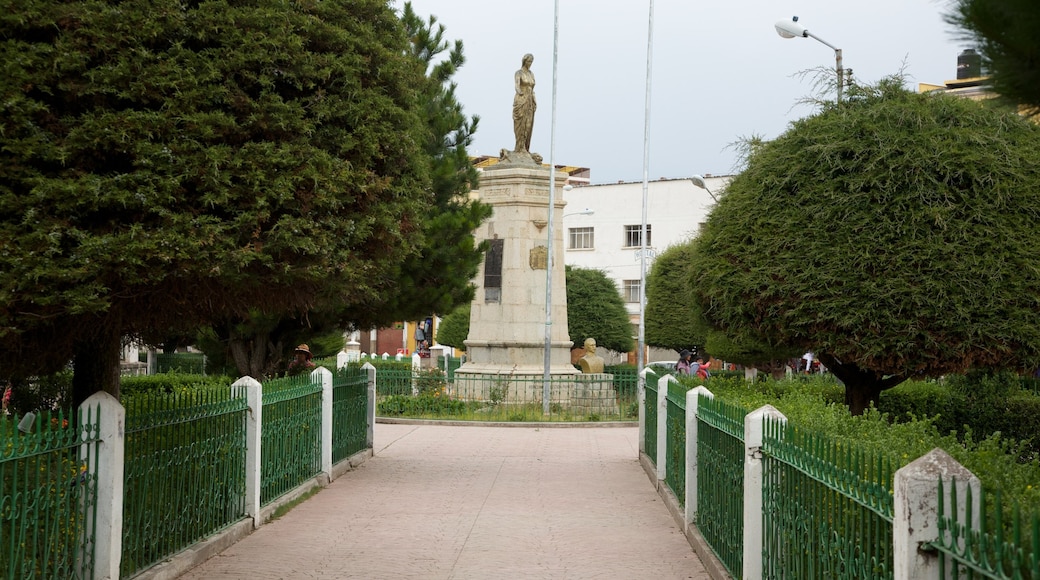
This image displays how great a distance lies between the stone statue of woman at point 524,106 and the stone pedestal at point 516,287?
0.89m

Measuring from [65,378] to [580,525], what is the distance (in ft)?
23.1

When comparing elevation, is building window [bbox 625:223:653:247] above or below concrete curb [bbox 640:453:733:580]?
above

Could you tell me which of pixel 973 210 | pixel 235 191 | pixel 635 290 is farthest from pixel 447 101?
pixel 635 290

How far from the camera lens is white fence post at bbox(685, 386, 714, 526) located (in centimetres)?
1059

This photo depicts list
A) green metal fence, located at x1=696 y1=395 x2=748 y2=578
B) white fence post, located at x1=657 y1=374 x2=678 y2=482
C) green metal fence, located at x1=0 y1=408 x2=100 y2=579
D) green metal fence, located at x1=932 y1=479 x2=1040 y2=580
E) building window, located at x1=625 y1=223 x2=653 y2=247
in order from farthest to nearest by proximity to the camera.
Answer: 1. building window, located at x1=625 y1=223 x2=653 y2=247
2. white fence post, located at x1=657 y1=374 x2=678 y2=482
3. green metal fence, located at x1=696 y1=395 x2=748 y2=578
4. green metal fence, located at x1=0 y1=408 x2=100 y2=579
5. green metal fence, located at x1=932 y1=479 x2=1040 y2=580

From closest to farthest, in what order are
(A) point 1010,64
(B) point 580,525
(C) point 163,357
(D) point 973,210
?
(A) point 1010,64, (B) point 580,525, (D) point 973,210, (C) point 163,357

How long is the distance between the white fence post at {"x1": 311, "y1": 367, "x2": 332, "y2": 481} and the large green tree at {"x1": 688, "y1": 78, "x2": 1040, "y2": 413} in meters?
4.91

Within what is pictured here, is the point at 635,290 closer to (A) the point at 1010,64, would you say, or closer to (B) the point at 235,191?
(B) the point at 235,191

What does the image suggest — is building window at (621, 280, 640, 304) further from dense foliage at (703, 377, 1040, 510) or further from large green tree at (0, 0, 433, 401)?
large green tree at (0, 0, 433, 401)

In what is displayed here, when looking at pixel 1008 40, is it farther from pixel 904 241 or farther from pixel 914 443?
pixel 904 241

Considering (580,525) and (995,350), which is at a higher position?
(995,350)

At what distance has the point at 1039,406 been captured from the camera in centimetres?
1642

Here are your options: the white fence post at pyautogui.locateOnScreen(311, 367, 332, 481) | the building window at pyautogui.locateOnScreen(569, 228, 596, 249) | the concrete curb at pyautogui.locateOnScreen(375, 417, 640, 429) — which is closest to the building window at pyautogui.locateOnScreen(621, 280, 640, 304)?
the building window at pyautogui.locateOnScreen(569, 228, 596, 249)

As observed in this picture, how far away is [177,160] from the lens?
7.39 meters
